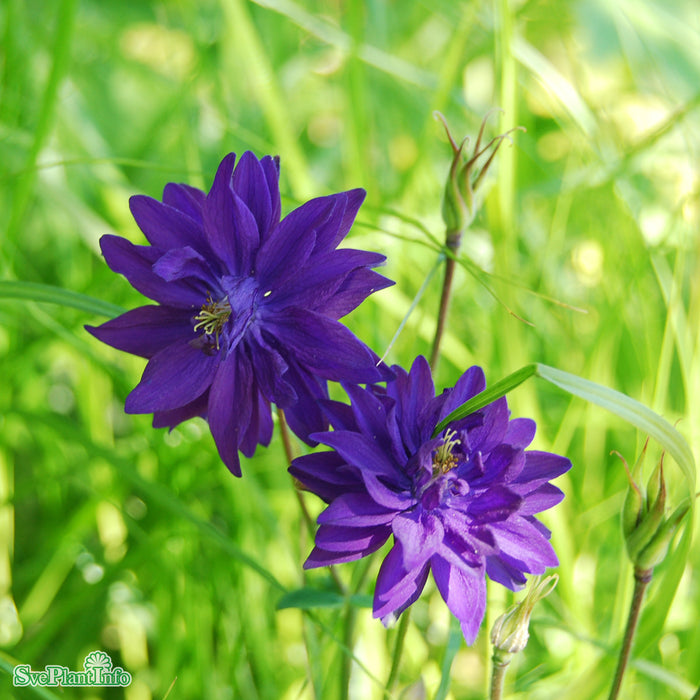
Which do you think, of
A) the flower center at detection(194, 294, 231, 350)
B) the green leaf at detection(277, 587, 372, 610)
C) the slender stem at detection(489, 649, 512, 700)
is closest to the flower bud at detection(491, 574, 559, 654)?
the slender stem at detection(489, 649, 512, 700)

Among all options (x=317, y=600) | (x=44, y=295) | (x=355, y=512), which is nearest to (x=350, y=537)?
(x=355, y=512)

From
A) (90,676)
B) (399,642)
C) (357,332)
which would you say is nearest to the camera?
(399,642)

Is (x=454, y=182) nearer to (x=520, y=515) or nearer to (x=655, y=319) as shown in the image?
(x=520, y=515)

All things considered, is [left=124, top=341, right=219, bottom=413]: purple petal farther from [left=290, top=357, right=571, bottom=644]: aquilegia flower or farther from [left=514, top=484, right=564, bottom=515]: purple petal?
[left=514, top=484, right=564, bottom=515]: purple petal

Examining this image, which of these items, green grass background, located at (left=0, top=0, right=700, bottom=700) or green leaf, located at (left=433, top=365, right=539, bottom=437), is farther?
green grass background, located at (left=0, top=0, right=700, bottom=700)

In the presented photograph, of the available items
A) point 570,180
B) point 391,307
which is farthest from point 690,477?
point 570,180

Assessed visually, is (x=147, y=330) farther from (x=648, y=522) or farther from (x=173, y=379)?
(x=648, y=522)
